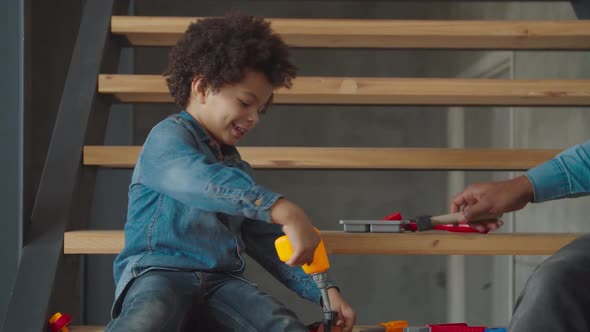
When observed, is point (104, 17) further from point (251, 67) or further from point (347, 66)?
point (347, 66)

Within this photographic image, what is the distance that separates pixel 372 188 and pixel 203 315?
14.9ft

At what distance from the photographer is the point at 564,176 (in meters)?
1.51

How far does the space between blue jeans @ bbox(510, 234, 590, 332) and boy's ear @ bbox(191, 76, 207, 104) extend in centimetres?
85

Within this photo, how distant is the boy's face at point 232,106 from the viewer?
177cm

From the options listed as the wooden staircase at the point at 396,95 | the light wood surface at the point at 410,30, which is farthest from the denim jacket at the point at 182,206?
the light wood surface at the point at 410,30

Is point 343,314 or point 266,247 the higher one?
point 266,247

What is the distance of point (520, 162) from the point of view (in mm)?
2400

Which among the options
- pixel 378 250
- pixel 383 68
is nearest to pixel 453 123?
pixel 383 68

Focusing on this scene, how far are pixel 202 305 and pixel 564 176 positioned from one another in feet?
2.57

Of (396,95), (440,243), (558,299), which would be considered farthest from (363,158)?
(558,299)

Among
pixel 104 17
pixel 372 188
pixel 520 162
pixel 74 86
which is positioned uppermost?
pixel 104 17

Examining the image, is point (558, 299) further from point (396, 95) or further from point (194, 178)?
point (396, 95)

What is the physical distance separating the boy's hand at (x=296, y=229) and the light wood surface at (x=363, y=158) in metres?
0.82

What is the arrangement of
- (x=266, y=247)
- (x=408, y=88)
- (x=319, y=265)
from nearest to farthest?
(x=319, y=265) → (x=266, y=247) → (x=408, y=88)
